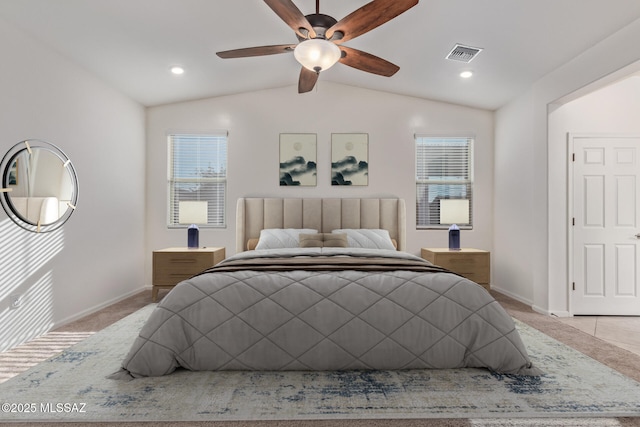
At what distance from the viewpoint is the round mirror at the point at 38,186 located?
2.70 meters

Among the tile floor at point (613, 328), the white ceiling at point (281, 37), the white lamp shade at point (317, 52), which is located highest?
the white ceiling at point (281, 37)

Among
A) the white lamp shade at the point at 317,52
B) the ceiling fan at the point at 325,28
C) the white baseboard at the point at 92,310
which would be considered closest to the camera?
the ceiling fan at the point at 325,28

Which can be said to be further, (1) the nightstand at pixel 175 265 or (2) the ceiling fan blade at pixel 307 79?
(1) the nightstand at pixel 175 265

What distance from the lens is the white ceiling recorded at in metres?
2.62

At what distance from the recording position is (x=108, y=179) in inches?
153

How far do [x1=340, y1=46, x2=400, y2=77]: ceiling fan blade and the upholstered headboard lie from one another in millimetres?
1953

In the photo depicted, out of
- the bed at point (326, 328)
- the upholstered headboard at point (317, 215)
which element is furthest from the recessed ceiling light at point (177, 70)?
the bed at point (326, 328)

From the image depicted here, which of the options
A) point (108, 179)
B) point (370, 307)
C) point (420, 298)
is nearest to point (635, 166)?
point (420, 298)

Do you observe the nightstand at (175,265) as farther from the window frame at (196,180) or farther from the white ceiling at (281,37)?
the white ceiling at (281,37)

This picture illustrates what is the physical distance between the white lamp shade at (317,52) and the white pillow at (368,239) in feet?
6.83

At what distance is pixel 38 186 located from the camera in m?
2.96

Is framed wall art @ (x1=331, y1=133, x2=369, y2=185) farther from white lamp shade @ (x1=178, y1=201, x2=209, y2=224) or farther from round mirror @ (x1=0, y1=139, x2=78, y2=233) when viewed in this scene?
round mirror @ (x1=0, y1=139, x2=78, y2=233)

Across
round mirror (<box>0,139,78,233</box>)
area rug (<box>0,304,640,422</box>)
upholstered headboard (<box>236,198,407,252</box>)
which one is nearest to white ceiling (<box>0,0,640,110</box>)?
round mirror (<box>0,139,78,233</box>)

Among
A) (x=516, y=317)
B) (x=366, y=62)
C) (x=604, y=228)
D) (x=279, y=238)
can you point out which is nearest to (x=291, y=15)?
(x=366, y=62)
